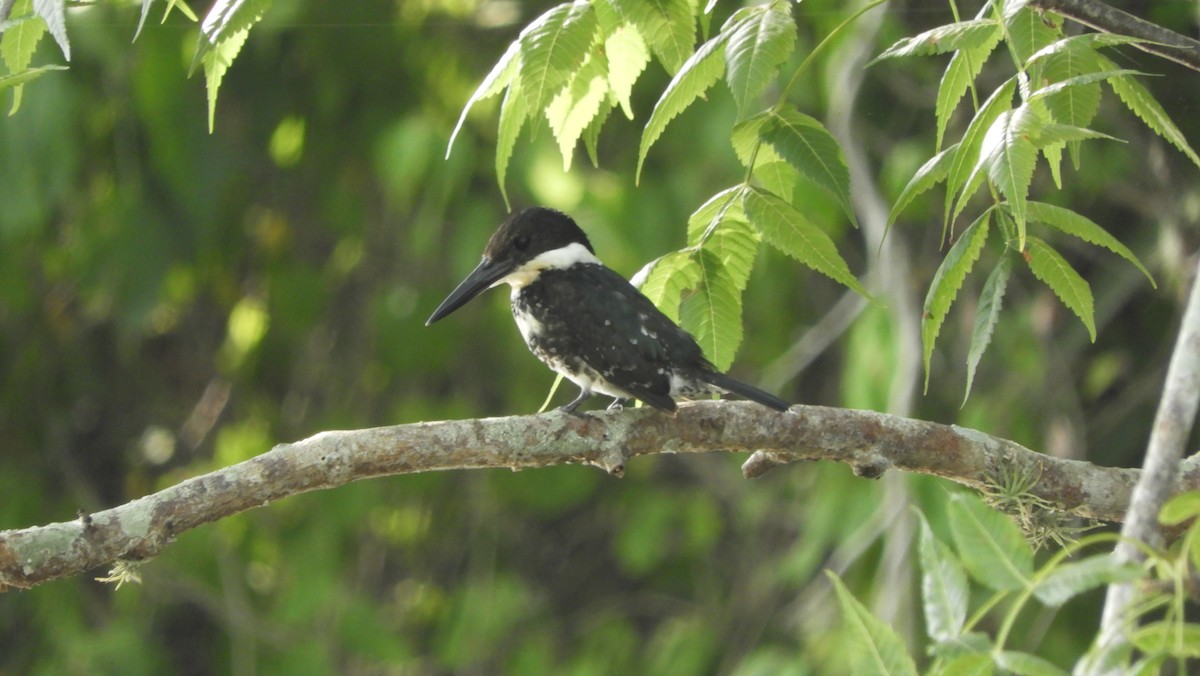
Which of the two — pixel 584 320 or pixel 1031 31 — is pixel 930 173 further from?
pixel 584 320

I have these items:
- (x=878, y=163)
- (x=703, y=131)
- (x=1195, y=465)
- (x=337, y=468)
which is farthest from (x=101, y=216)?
(x=1195, y=465)

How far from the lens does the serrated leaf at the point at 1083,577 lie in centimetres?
106

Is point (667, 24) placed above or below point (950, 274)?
above

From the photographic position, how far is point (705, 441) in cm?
248

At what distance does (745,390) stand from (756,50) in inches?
40.2

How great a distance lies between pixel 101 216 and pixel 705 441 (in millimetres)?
3981

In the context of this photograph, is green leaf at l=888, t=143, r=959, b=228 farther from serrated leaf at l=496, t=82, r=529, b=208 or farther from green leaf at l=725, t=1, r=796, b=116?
serrated leaf at l=496, t=82, r=529, b=208

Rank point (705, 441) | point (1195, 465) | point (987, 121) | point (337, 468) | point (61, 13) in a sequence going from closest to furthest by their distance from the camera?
point (61, 13) → point (987, 121) → point (337, 468) → point (1195, 465) → point (705, 441)

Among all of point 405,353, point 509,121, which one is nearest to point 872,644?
point 509,121

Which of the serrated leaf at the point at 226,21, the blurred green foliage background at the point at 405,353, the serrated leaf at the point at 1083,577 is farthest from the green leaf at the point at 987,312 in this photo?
A: the blurred green foliage background at the point at 405,353

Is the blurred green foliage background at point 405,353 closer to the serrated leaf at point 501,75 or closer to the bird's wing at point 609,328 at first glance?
the bird's wing at point 609,328

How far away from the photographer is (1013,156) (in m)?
1.55

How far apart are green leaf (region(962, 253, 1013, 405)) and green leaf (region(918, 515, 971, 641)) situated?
20.4 inches

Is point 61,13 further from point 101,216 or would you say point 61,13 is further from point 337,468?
point 101,216
